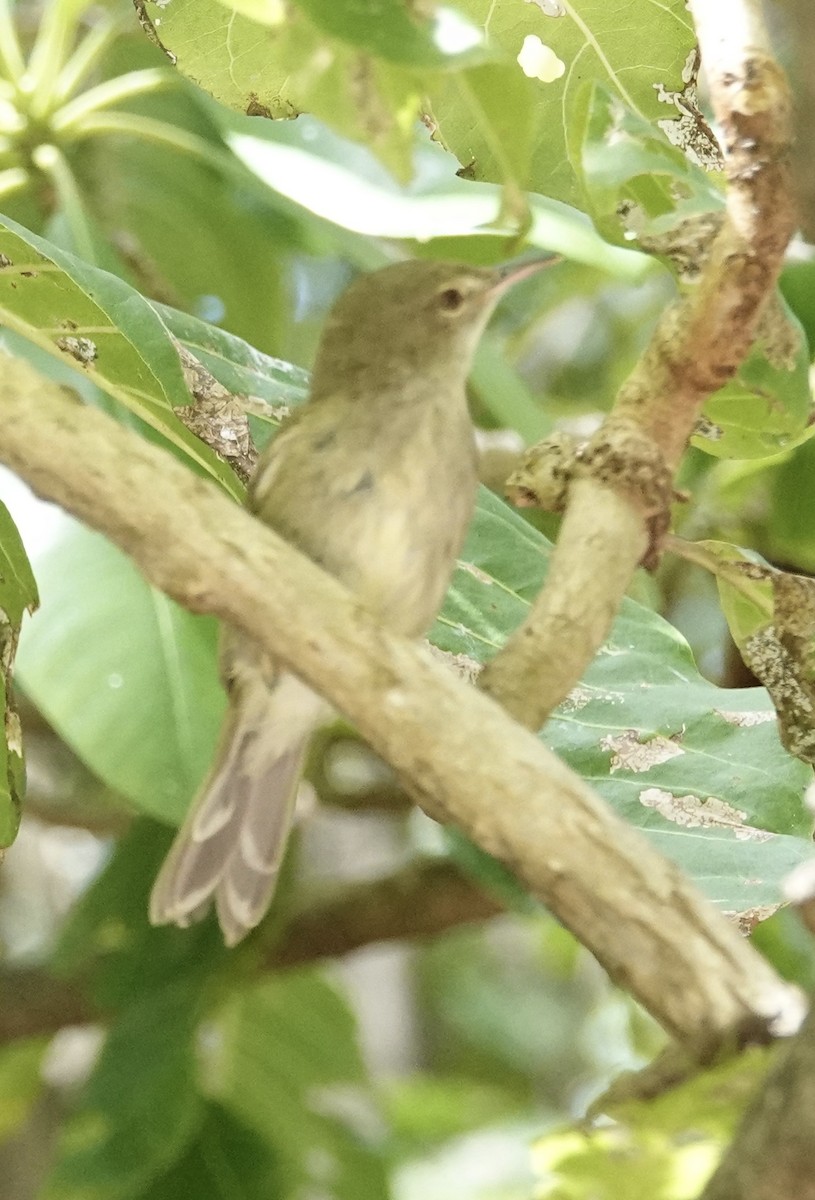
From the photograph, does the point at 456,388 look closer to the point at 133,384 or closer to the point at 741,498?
the point at 133,384

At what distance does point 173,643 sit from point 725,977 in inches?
37.9

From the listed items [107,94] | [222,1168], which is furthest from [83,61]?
[222,1168]

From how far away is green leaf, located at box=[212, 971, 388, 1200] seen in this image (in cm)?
235

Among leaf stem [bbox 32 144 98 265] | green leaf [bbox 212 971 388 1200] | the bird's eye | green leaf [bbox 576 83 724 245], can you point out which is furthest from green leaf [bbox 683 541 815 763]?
green leaf [bbox 212 971 388 1200]

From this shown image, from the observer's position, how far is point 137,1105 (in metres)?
2.14

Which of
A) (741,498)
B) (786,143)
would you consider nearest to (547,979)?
(741,498)

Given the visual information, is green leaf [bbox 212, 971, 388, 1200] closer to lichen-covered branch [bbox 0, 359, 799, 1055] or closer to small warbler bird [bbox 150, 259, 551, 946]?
small warbler bird [bbox 150, 259, 551, 946]

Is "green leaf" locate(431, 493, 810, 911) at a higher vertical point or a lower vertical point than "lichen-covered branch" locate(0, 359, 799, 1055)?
lower

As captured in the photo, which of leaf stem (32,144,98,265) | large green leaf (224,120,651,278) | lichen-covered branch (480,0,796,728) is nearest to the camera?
lichen-covered branch (480,0,796,728)

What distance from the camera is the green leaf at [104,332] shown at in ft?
4.13

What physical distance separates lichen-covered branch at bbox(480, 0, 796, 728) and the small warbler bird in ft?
0.93

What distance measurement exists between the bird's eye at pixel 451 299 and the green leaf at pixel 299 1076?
4.33ft

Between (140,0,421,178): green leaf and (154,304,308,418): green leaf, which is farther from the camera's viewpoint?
(154,304,308,418): green leaf

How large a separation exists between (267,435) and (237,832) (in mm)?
430
